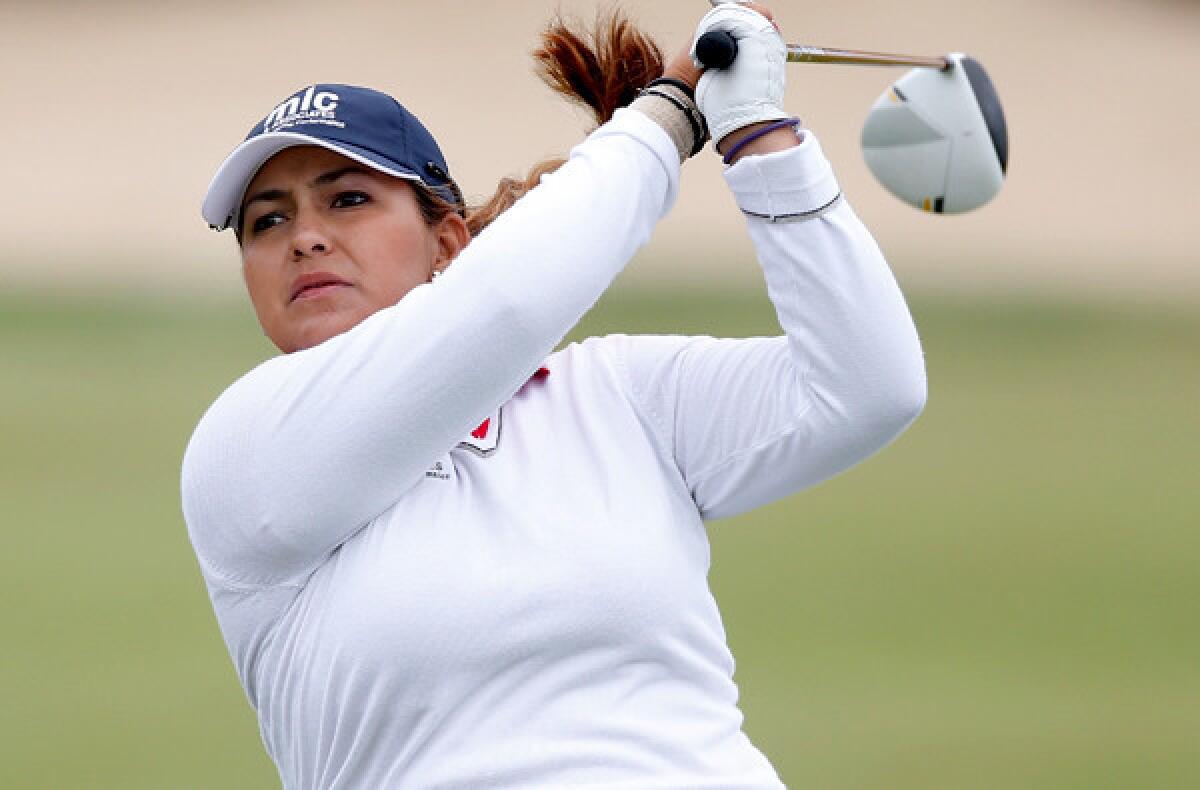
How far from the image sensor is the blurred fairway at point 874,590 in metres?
4.38

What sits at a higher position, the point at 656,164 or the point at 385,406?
the point at 656,164

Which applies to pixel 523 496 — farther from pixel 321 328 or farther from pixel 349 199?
pixel 349 199

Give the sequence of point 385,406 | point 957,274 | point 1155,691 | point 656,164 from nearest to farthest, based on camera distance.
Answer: point 385,406 < point 656,164 < point 1155,691 < point 957,274

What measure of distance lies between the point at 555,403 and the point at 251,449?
30 centimetres

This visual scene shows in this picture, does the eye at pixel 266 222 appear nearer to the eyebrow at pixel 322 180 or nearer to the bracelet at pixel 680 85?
the eyebrow at pixel 322 180

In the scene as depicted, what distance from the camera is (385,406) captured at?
5.23ft

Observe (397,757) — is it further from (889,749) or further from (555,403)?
(889,749)

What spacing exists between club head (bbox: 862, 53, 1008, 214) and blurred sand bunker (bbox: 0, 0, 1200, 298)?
9377 mm

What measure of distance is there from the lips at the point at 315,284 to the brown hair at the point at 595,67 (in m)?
0.17

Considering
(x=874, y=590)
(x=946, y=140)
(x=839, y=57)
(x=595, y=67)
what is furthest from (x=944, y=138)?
(x=874, y=590)

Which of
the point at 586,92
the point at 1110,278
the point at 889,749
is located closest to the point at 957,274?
the point at 1110,278

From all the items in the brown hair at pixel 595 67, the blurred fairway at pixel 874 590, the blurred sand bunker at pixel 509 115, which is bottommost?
the blurred fairway at pixel 874 590

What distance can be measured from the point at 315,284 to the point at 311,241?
4 cm

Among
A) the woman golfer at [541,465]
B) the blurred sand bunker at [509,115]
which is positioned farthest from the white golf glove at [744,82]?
the blurred sand bunker at [509,115]
